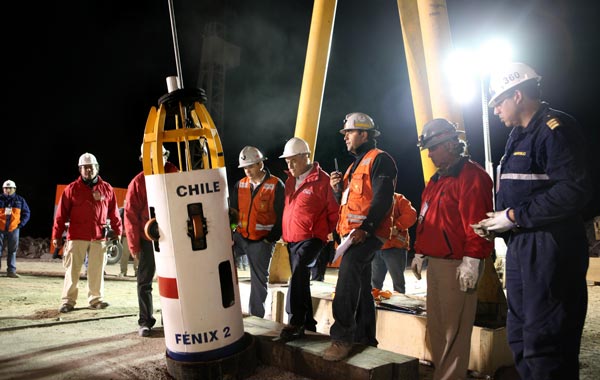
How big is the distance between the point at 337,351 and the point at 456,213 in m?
1.41

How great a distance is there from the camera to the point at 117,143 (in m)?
32.6

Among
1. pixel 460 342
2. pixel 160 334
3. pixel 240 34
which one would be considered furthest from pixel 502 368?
pixel 240 34

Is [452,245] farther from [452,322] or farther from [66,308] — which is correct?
[66,308]

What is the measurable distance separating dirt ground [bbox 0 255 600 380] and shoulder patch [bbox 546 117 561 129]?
240 cm

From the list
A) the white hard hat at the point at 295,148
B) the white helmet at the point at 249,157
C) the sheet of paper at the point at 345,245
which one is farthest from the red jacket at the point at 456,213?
the white helmet at the point at 249,157

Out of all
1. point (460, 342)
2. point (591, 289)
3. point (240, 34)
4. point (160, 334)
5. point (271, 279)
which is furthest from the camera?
point (240, 34)

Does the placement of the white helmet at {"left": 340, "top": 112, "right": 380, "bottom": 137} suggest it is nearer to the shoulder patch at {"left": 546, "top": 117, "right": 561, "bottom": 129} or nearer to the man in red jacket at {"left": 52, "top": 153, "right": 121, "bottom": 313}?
the shoulder patch at {"left": 546, "top": 117, "right": 561, "bottom": 129}

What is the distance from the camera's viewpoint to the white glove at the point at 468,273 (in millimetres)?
3158

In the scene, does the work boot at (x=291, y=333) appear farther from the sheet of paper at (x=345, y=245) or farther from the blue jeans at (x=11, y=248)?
the blue jeans at (x=11, y=248)

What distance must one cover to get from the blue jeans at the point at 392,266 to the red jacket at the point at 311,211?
2591 millimetres

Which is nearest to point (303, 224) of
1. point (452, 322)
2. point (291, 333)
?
point (291, 333)

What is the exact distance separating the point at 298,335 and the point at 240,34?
29.9 m

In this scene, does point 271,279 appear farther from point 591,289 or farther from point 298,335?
point 591,289

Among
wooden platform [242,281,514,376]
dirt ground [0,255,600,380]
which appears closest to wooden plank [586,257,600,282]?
dirt ground [0,255,600,380]
